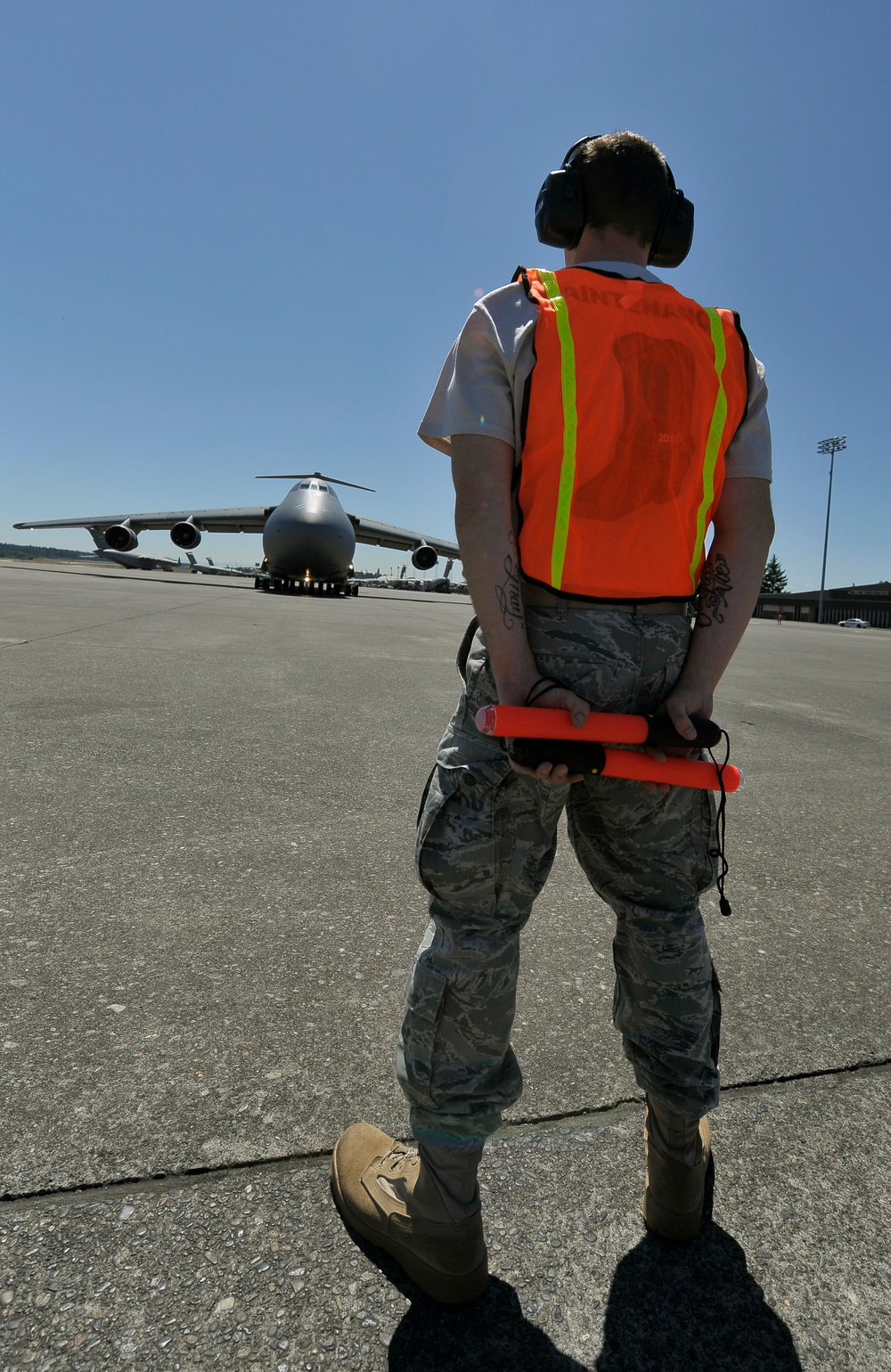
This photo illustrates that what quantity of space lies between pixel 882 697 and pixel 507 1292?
8.45m

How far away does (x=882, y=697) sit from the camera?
833cm

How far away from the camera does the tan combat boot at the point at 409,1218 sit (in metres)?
1.31

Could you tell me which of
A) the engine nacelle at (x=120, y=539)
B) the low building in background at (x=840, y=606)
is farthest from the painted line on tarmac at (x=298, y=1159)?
the low building in background at (x=840, y=606)

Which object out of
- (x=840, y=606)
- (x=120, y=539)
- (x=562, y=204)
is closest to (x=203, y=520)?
(x=120, y=539)

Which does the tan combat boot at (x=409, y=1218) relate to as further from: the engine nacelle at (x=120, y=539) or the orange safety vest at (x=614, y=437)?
the engine nacelle at (x=120, y=539)

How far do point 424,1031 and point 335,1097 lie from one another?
0.44 metres

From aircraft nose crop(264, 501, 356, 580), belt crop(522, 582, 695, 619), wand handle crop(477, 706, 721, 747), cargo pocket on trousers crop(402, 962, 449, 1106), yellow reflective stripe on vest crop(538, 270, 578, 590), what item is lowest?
cargo pocket on trousers crop(402, 962, 449, 1106)

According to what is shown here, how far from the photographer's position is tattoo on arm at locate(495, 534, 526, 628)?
4.66ft

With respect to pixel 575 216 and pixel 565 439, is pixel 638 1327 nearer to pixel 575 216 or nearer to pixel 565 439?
pixel 565 439

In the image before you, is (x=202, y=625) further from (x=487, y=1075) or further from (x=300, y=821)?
(x=487, y=1075)

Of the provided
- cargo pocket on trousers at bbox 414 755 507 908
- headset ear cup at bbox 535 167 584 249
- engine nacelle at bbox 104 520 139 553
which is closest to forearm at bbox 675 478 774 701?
cargo pocket on trousers at bbox 414 755 507 908

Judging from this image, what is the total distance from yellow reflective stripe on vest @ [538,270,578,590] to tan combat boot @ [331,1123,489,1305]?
1137 mm

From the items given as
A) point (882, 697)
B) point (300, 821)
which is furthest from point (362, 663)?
point (882, 697)

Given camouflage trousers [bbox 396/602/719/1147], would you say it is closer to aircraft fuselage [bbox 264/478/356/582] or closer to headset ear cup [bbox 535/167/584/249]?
headset ear cup [bbox 535/167/584/249]
